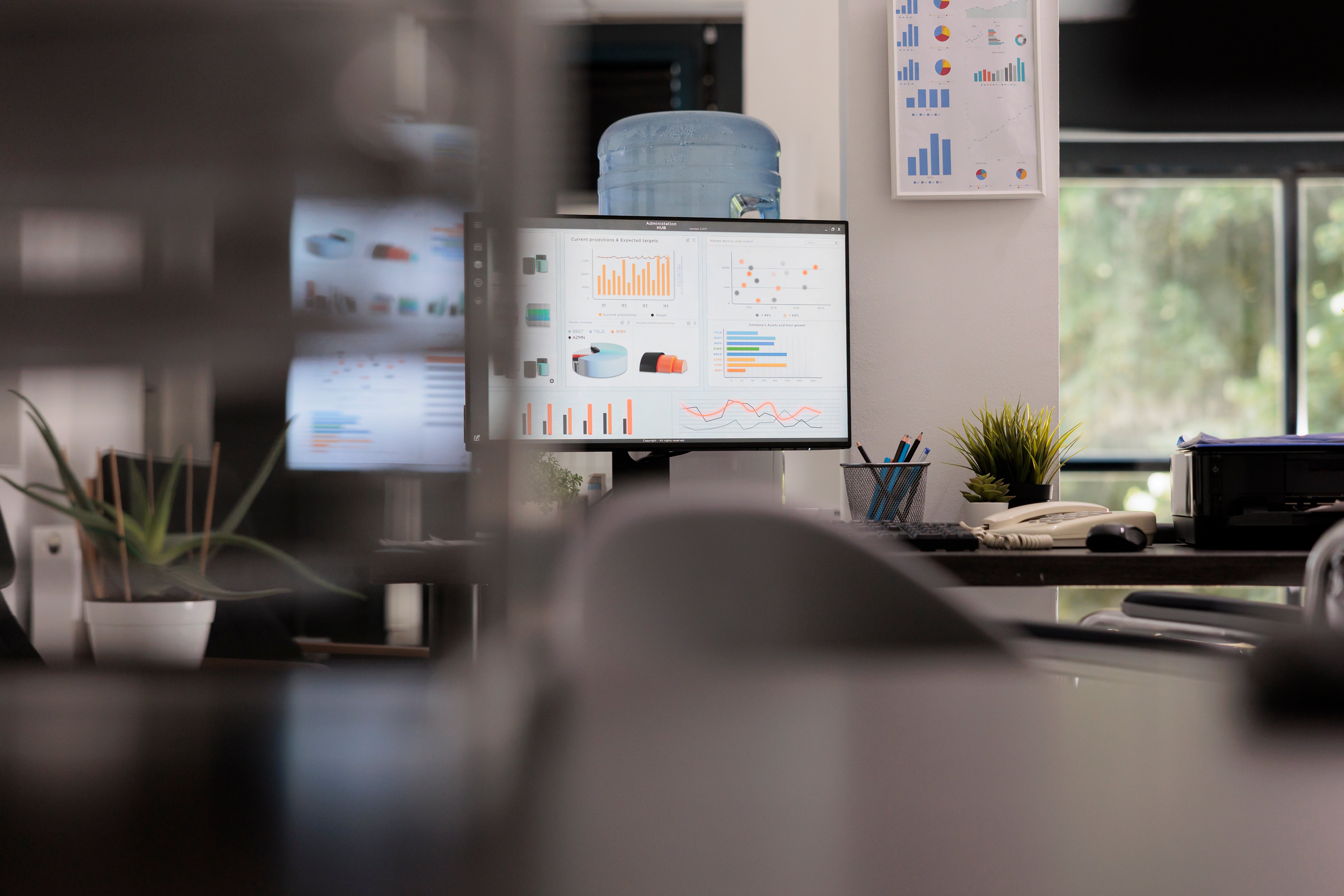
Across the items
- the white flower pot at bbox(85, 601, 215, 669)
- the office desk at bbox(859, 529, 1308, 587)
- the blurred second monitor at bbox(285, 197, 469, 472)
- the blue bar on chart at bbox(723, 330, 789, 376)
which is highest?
the blue bar on chart at bbox(723, 330, 789, 376)

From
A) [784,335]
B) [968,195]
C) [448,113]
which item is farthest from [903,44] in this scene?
[448,113]

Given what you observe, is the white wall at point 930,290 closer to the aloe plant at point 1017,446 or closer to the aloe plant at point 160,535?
the aloe plant at point 1017,446

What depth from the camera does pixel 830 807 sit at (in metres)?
0.14

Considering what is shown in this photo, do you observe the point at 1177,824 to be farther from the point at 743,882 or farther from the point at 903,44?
the point at 903,44

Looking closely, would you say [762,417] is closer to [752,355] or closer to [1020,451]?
[752,355]

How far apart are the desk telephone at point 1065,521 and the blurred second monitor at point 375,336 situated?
4.50ft

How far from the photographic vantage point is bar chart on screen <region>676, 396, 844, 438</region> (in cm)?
162

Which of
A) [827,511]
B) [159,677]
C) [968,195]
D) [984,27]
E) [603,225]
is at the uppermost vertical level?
[984,27]

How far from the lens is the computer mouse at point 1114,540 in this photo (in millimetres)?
1326

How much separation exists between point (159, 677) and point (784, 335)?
5.14 feet

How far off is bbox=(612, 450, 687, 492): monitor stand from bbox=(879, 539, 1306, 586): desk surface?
51 cm

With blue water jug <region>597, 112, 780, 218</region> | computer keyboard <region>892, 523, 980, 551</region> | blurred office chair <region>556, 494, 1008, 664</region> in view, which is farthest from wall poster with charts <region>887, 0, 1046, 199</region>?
blurred office chair <region>556, 494, 1008, 664</region>

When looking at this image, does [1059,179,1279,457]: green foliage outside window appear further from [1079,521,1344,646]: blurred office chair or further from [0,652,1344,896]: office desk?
[0,652,1344,896]: office desk


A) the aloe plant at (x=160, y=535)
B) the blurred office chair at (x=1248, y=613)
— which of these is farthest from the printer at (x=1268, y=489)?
the aloe plant at (x=160, y=535)
